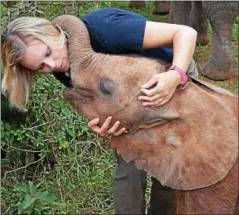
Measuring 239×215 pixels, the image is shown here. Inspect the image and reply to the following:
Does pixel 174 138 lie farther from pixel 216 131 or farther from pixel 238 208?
pixel 238 208

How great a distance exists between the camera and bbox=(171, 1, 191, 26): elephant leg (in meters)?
5.73

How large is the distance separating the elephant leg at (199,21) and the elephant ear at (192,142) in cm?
407

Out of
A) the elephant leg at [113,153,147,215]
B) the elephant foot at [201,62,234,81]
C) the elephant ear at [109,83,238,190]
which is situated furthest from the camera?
the elephant foot at [201,62,234,81]

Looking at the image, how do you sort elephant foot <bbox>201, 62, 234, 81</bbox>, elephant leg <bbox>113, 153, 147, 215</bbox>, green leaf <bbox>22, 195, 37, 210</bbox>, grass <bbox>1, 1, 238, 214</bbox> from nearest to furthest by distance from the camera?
elephant leg <bbox>113, 153, 147, 215</bbox> → green leaf <bbox>22, 195, 37, 210</bbox> → grass <bbox>1, 1, 238, 214</bbox> → elephant foot <bbox>201, 62, 234, 81</bbox>

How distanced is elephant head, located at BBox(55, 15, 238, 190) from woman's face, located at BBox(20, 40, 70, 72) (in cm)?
5

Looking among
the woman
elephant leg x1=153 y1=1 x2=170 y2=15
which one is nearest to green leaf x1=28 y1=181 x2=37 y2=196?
the woman

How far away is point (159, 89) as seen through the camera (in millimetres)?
1773

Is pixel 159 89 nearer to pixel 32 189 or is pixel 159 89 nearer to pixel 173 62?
pixel 173 62

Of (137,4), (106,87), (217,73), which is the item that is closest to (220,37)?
(217,73)

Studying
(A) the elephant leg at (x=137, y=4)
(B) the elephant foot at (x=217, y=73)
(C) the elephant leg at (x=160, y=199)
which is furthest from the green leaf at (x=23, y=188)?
(A) the elephant leg at (x=137, y=4)

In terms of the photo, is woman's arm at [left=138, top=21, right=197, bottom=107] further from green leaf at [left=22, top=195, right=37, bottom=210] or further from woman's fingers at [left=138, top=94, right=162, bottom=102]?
green leaf at [left=22, top=195, right=37, bottom=210]

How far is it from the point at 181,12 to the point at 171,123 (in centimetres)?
406

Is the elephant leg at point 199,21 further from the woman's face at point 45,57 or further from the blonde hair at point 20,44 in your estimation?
the woman's face at point 45,57

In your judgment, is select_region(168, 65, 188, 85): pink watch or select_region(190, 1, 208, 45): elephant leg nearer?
select_region(168, 65, 188, 85): pink watch
